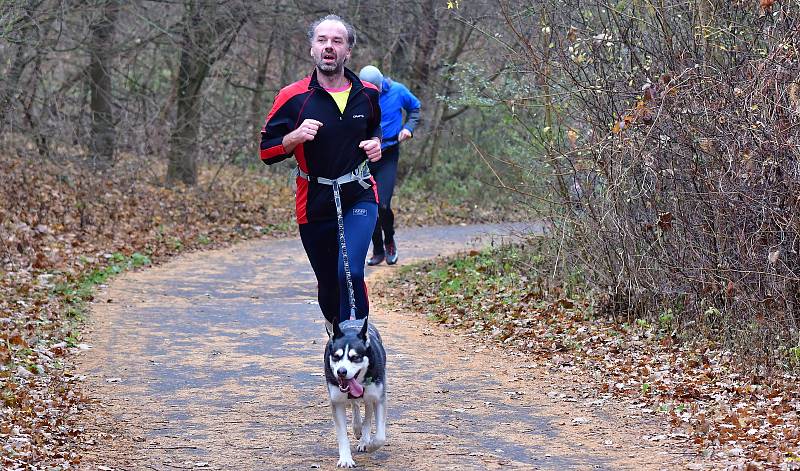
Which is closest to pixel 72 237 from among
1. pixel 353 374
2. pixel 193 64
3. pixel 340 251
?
pixel 193 64

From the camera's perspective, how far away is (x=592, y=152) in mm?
9500

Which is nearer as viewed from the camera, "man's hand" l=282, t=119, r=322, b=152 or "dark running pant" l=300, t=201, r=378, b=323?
"man's hand" l=282, t=119, r=322, b=152

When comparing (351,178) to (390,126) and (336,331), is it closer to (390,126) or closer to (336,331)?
(336,331)

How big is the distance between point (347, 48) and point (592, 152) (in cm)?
353

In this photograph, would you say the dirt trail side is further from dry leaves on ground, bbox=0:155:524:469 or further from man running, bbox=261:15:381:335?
man running, bbox=261:15:381:335

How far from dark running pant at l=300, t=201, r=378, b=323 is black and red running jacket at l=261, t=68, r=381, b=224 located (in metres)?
0.07

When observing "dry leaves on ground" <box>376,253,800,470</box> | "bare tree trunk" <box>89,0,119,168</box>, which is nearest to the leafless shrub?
"dry leaves on ground" <box>376,253,800,470</box>

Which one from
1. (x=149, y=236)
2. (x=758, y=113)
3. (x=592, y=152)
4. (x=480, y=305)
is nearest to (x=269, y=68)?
(x=149, y=236)

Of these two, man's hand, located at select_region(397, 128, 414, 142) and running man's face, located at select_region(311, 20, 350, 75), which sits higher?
running man's face, located at select_region(311, 20, 350, 75)

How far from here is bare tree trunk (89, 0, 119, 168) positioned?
1877 centimetres

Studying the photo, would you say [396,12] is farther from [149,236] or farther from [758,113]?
[758,113]

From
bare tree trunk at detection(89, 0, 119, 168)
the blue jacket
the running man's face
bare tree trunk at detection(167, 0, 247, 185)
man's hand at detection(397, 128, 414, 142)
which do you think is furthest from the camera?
bare tree trunk at detection(167, 0, 247, 185)

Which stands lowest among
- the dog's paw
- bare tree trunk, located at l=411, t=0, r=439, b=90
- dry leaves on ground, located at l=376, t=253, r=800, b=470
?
the dog's paw

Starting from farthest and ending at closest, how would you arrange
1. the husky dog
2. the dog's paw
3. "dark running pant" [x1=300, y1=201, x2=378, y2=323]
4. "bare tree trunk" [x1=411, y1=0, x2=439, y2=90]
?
"bare tree trunk" [x1=411, y1=0, x2=439, y2=90] → "dark running pant" [x1=300, y1=201, x2=378, y2=323] → the dog's paw → the husky dog
